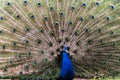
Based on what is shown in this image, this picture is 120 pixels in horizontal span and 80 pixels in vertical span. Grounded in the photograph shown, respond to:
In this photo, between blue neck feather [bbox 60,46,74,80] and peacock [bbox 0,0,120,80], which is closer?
blue neck feather [bbox 60,46,74,80]

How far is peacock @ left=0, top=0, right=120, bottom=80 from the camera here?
7.72m

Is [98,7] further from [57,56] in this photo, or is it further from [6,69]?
[6,69]

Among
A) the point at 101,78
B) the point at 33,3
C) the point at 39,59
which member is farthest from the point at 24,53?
the point at 101,78

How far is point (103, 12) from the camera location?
795 centimetres

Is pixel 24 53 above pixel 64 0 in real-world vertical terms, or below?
below

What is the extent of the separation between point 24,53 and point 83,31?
1.10 m

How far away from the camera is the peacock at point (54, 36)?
25.3 ft

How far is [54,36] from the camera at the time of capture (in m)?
7.73

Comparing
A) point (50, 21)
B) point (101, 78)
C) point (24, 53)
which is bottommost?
point (101, 78)

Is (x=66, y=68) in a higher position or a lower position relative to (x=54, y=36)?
lower

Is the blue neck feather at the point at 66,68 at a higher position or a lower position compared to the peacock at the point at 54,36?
lower

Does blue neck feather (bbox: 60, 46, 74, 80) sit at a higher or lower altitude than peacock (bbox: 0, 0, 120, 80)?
lower

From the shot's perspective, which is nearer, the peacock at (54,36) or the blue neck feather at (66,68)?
the blue neck feather at (66,68)

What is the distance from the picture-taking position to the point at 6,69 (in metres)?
7.71
